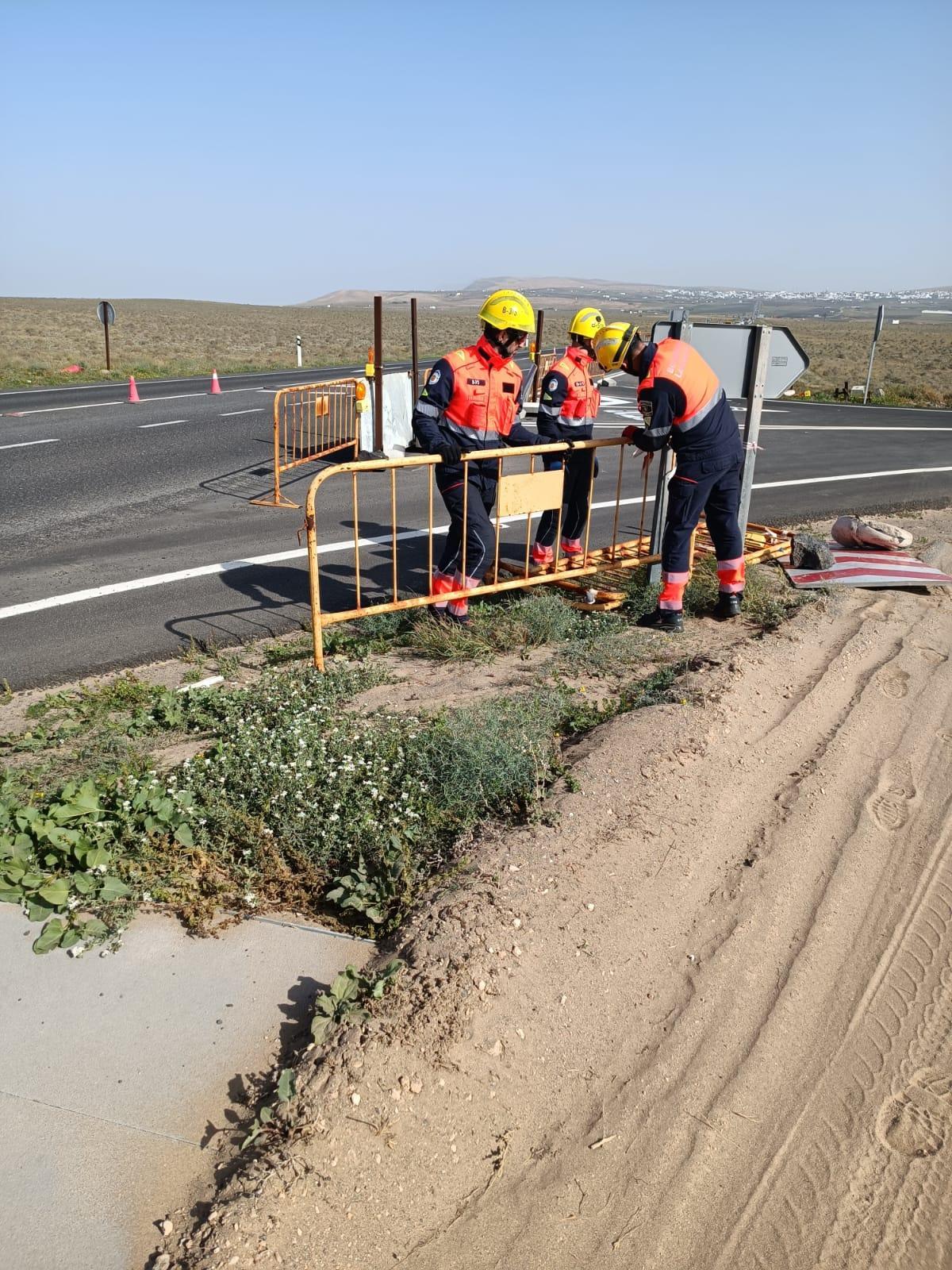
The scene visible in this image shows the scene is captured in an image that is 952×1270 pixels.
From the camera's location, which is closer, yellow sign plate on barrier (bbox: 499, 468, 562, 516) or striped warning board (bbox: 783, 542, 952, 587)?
yellow sign plate on barrier (bbox: 499, 468, 562, 516)

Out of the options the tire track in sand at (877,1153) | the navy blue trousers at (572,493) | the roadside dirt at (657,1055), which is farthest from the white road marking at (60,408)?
the tire track in sand at (877,1153)

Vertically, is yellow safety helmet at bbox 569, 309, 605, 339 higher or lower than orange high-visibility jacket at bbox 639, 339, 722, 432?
higher

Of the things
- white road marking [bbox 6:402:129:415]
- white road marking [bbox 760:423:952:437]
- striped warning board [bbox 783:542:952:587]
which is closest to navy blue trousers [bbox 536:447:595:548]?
striped warning board [bbox 783:542:952:587]

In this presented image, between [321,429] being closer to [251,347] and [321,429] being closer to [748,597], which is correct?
[748,597]

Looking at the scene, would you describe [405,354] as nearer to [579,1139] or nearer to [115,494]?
[115,494]

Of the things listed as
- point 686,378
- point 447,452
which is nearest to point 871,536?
point 686,378

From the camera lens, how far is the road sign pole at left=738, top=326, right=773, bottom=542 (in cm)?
714

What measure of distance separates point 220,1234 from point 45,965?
141cm

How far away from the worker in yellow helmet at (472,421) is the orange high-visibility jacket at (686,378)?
34.3 inches

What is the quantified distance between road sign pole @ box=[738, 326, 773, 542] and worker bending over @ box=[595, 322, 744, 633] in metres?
0.26

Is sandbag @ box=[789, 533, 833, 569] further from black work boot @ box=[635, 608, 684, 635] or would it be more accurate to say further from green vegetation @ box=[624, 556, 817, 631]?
black work boot @ box=[635, 608, 684, 635]

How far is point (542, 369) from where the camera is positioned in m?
18.7

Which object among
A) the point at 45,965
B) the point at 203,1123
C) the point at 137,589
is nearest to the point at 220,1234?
the point at 203,1123

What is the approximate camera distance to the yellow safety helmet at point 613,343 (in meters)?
6.26
